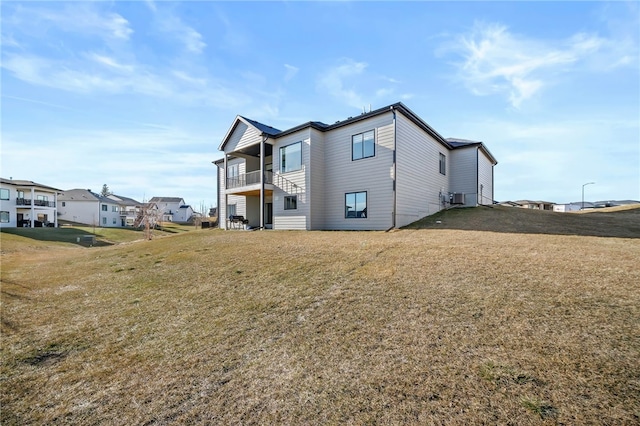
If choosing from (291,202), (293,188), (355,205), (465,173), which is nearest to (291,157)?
(293,188)

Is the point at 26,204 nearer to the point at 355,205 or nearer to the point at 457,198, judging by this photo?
the point at 355,205

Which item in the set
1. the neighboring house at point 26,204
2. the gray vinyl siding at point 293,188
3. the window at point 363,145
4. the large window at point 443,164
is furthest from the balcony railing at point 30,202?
the large window at point 443,164

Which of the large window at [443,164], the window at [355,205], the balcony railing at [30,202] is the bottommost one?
the window at [355,205]

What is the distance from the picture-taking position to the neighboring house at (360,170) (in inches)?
608

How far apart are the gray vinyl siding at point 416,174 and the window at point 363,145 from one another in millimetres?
1486

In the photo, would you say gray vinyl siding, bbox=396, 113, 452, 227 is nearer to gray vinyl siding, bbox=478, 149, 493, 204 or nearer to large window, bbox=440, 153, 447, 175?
large window, bbox=440, 153, 447, 175

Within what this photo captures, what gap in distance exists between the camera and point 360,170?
16438 mm

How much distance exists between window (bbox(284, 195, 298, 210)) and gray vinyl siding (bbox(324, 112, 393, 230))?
6.60ft

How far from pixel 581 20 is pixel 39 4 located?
17606mm

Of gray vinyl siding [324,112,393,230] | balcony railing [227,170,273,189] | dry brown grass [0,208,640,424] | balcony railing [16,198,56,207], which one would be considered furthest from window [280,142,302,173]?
balcony railing [16,198,56,207]

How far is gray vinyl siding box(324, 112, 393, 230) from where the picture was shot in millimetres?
15258

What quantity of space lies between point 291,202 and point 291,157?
3099mm

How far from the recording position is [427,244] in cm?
991

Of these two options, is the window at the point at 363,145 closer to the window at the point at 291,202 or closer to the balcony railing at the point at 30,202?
the window at the point at 291,202
